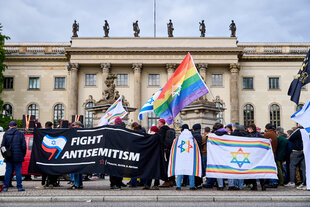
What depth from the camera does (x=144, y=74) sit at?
49.9 m

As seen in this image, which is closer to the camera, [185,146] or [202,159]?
[185,146]

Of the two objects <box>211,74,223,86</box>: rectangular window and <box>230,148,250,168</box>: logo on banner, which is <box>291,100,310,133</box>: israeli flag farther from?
<box>211,74,223,86</box>: rectangular window

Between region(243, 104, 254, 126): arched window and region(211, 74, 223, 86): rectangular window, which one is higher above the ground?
region(211, 74, 223, 86): rectangular window

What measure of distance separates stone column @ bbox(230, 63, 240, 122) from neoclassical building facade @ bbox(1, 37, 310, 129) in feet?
0.39

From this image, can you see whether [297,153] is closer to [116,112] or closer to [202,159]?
[202,159]

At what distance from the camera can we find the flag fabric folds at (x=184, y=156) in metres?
11.0

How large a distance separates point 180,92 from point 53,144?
410cm

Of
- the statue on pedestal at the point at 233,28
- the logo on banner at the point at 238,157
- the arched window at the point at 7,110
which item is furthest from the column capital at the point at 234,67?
the logo on banner at the point at 238,157

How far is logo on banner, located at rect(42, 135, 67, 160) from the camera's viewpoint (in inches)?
445

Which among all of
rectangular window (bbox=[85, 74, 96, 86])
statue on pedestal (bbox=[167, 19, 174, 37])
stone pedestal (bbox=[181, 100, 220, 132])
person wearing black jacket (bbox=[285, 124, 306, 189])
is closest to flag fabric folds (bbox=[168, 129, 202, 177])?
person wearing black jacket (bbox=[285, 124, 306, 189])

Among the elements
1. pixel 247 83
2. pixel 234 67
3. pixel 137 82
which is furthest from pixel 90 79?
pixel 247 83

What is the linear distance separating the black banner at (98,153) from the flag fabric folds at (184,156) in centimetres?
43

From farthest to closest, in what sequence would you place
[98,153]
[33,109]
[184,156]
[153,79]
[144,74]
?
[33,109]
[153,79]
[144,74]
[184,156]
[98,153]

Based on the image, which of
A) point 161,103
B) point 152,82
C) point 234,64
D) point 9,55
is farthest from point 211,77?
point 161,103
